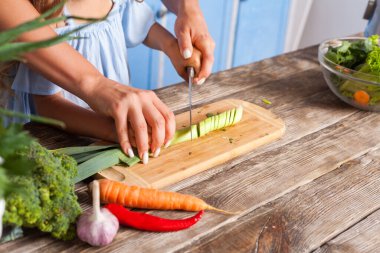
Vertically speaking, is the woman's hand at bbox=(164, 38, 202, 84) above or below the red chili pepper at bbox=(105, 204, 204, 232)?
above

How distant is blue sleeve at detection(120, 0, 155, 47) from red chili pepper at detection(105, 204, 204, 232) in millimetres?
844

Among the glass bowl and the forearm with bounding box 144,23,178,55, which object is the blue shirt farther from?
the glass bowl

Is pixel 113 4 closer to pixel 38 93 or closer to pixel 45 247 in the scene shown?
pixel 38 93

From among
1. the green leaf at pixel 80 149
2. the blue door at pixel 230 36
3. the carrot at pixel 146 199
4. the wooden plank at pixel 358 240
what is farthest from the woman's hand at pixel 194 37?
the blue door at pixel 230 36

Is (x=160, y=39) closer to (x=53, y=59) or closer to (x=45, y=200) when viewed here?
(x=53, y=59)

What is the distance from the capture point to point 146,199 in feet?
3.31

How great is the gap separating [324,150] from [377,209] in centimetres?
25

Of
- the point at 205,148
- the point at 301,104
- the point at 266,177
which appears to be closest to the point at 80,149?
the point at 205,148

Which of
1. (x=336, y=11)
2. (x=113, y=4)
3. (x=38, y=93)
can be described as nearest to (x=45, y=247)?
(x=38, y=93)

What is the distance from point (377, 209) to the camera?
110 centimetres

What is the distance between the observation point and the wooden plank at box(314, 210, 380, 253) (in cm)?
97

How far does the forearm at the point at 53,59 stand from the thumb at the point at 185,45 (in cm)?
33

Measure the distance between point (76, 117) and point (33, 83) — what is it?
192 mm

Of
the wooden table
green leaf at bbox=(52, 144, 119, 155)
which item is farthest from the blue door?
green leaf at bbox=(52, 144, 119, 155)
